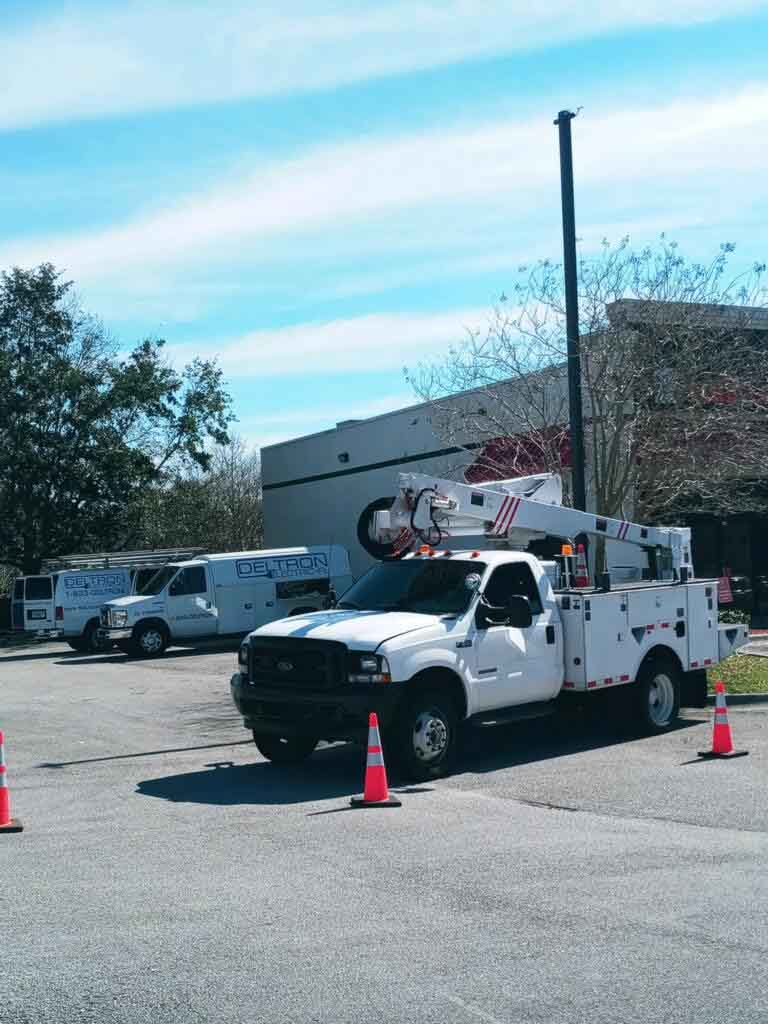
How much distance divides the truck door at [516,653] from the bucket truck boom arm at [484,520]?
2.57 ft

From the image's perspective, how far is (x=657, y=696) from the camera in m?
13.8

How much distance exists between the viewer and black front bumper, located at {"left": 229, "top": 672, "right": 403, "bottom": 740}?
35.8 feet

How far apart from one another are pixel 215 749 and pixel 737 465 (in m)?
9.50

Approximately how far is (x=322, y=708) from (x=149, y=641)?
19.1 m

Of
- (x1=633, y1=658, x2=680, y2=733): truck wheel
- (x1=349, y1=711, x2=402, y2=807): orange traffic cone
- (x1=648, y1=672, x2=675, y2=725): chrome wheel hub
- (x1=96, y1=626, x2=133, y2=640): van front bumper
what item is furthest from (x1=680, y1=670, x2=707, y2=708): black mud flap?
(x1=96, y1=626, x2=133, y2=640): van front bumper

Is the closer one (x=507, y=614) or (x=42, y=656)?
(x=507, y=614)

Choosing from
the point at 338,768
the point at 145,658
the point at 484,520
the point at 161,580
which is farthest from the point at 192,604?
the point at 338,768

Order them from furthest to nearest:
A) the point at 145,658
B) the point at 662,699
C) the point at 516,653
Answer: the point at 145,658 < the point at 662,699 < the point at 516,653

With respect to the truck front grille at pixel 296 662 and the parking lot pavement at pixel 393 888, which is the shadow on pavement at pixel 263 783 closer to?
the parking lot pavement at pixel 393 888

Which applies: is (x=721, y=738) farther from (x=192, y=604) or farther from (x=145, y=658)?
(x=192, y=604)

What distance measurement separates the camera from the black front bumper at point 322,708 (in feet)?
35.8

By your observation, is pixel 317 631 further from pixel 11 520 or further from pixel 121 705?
pixel 11 520

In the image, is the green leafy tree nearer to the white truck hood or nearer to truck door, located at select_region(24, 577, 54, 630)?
truck door, located at select_region(24, 577, 54, 630)

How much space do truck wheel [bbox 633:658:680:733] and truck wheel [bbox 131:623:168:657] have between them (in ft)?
58.1
